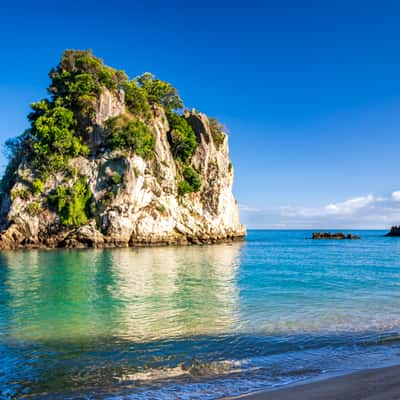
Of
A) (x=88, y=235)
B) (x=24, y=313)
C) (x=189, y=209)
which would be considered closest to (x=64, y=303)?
(x=24, y=313)

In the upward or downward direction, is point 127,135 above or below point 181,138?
below

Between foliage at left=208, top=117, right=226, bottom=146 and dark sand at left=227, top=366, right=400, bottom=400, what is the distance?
56.6 metres

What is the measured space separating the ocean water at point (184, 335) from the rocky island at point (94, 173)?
26075 mm

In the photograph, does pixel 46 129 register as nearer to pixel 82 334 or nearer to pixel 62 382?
pixel 82 334

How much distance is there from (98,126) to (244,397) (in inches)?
1750

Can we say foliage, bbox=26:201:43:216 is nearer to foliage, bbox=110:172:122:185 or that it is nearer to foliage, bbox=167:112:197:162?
foliage, bbox=110:172:122:185

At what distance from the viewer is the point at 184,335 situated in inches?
342

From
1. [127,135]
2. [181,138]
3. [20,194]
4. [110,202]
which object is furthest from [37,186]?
[181,138]

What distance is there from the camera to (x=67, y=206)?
4250 cm

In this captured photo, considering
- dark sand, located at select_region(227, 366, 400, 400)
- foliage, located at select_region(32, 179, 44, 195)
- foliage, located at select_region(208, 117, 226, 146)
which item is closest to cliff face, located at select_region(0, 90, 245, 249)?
foliage, located at select_region(32, 179, 44, 195)

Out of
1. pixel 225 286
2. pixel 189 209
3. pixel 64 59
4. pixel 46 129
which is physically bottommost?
pixel 225 286

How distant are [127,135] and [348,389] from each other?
42.5 m

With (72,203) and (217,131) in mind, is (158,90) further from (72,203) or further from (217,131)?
(72,203)

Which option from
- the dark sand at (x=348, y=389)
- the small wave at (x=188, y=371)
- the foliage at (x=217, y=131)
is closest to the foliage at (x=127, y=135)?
the foliage at (x=217, y=131)
